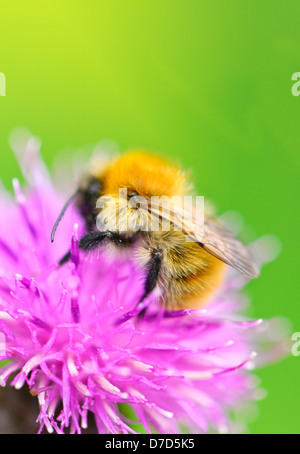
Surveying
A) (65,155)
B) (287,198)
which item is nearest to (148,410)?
(65,155)

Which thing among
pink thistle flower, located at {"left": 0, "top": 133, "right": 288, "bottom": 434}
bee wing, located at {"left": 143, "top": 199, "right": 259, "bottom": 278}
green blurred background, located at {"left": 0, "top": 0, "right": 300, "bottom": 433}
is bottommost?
pink thistle flower, located at {"left": 0, "top": 133, "right": 288, "bottom": 434}

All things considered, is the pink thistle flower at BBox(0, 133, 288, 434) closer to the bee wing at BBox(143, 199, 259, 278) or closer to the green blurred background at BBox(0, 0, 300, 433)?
the bee wing at BBox(143, 199, 259, 278)

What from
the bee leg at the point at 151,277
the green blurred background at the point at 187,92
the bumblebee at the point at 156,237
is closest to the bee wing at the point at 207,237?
the bumblebee at the point at 156,237

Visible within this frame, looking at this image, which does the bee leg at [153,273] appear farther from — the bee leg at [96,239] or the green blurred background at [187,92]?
the green blurred background at [187,92]

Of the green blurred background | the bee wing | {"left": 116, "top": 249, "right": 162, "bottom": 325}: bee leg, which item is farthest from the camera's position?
the green blurred background

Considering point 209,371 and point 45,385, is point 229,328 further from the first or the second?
point 45,385

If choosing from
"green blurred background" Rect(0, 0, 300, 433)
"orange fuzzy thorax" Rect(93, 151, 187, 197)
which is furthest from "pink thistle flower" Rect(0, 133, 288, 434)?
"green blurred background" Rect(0, 0, 300, 433)

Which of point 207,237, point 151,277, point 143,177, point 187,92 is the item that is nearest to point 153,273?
point 151,277

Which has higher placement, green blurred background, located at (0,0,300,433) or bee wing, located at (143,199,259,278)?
green blurred background, located at (0,0,300,433)

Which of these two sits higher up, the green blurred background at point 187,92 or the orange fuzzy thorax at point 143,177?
the green blurred background at point 187,92
